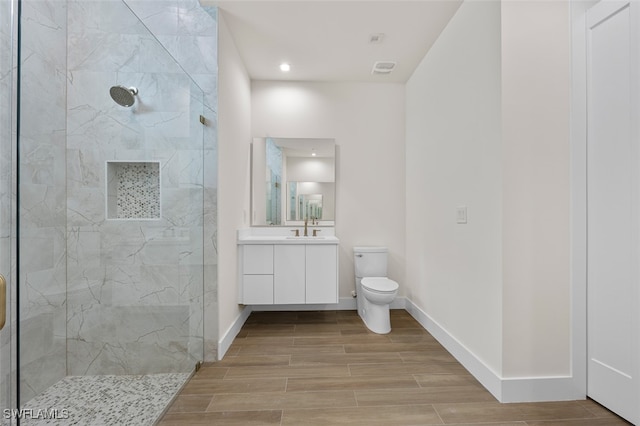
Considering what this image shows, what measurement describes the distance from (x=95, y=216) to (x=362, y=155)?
2535 millimetres

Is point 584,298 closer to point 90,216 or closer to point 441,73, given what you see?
point 441,73

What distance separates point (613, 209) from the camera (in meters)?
1.58

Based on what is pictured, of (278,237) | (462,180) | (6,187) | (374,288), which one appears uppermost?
(462,180)

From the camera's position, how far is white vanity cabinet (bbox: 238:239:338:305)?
2.79m

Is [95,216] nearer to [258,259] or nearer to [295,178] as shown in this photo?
[258,259]

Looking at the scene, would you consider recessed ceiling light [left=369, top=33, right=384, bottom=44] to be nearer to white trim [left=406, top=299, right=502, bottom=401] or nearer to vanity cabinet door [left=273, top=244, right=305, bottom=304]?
vanity cabinet door [left=273, top=244, right=305, bottom=304]

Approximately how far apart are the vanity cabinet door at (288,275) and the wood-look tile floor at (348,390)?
34cm

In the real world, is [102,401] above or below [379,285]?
below

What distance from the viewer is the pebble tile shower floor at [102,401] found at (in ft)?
4.89

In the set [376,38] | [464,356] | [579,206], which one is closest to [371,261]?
[464,356]

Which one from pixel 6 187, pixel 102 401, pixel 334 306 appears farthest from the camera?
pixel 334 306

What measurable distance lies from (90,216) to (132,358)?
2.70ft

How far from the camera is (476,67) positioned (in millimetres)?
1951

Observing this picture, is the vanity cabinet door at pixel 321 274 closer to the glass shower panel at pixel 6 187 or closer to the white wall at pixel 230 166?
the white wall at pixel 230 166
